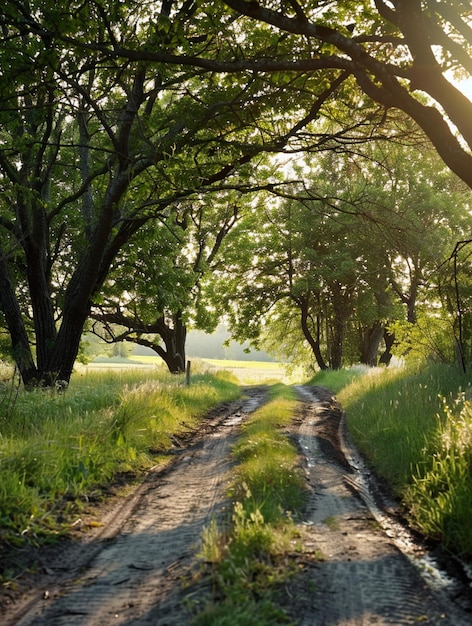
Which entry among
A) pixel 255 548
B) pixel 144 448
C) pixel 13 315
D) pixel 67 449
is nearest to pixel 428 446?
pixel 255 548

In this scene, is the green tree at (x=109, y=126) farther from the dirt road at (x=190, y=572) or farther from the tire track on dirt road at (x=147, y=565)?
the dirt road at (x=190, y=572)

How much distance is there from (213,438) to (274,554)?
255 inches

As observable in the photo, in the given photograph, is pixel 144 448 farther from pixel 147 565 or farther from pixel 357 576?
pixel 357 576

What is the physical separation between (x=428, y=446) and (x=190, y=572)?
12.6ft

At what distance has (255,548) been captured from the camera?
464cm

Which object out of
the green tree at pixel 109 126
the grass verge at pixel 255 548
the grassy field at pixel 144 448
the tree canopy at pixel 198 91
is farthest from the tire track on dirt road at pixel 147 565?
the tree canopy at pixel 198 91

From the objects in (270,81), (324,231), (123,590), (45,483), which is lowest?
(123,590)

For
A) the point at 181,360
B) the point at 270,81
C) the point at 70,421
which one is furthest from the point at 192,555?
the point at 181,360

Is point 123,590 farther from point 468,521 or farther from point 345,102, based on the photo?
point 345,102

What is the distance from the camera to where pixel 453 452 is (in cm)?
589

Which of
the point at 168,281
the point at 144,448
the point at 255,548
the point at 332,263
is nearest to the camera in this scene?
the point at 255,548

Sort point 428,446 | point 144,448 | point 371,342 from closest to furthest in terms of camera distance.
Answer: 1. point 428,446
2. point 144,448
3. point 371,342

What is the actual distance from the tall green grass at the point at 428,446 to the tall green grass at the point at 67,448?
3.55 meters

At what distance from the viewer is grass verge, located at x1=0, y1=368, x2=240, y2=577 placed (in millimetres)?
5633
